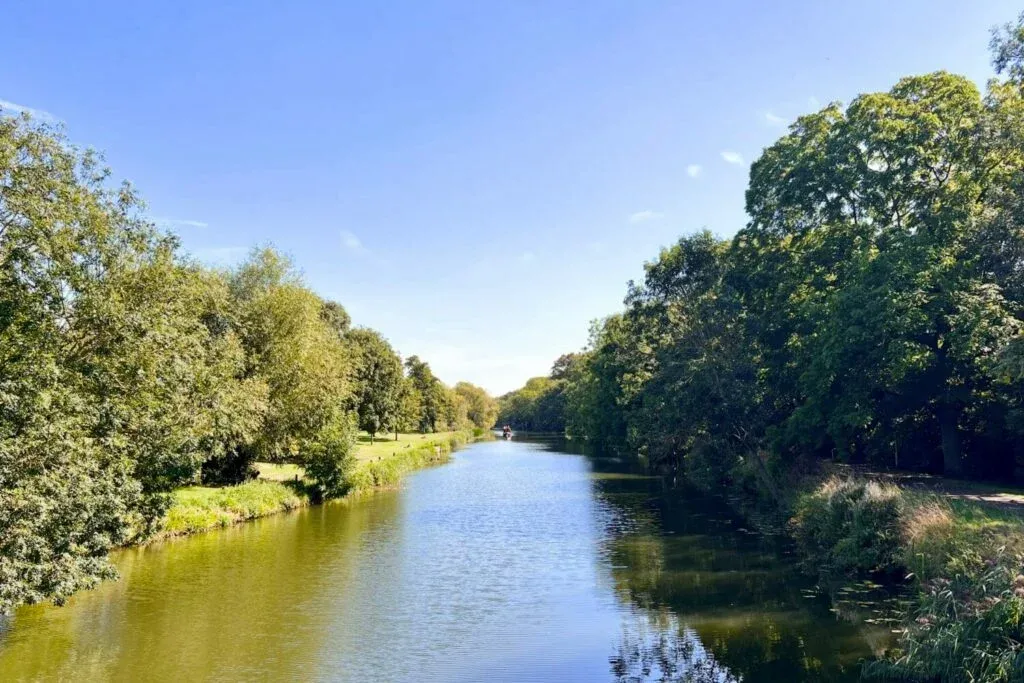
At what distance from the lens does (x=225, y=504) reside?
30.5m

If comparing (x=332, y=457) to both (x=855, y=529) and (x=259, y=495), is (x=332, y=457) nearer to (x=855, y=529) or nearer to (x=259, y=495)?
(x=259, y=495)

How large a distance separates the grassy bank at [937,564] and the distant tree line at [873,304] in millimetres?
4178

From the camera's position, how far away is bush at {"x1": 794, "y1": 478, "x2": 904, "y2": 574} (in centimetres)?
1933

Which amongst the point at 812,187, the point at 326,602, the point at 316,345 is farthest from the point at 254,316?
the point at 812,187

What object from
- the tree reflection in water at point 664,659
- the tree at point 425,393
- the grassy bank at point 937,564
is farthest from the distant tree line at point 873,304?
the tree at point 425,393

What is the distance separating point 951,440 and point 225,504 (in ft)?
102

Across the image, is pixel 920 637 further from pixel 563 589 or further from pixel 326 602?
pixel 326 602

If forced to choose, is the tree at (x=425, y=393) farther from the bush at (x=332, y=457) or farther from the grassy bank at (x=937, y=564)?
the grassy bank at (x=937, y=564)

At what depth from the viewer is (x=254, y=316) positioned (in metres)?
38.3

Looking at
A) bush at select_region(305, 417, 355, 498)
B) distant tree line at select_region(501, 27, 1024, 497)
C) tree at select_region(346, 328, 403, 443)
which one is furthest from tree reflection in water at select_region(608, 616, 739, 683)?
tree at select_region(346, 328, 403, 443)

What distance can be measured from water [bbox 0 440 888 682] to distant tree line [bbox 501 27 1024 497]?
26.7 ft

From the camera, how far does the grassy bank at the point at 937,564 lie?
37.0 ft

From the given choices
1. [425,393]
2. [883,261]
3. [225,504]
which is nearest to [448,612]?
[225,504]

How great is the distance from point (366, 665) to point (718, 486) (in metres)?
34.2
